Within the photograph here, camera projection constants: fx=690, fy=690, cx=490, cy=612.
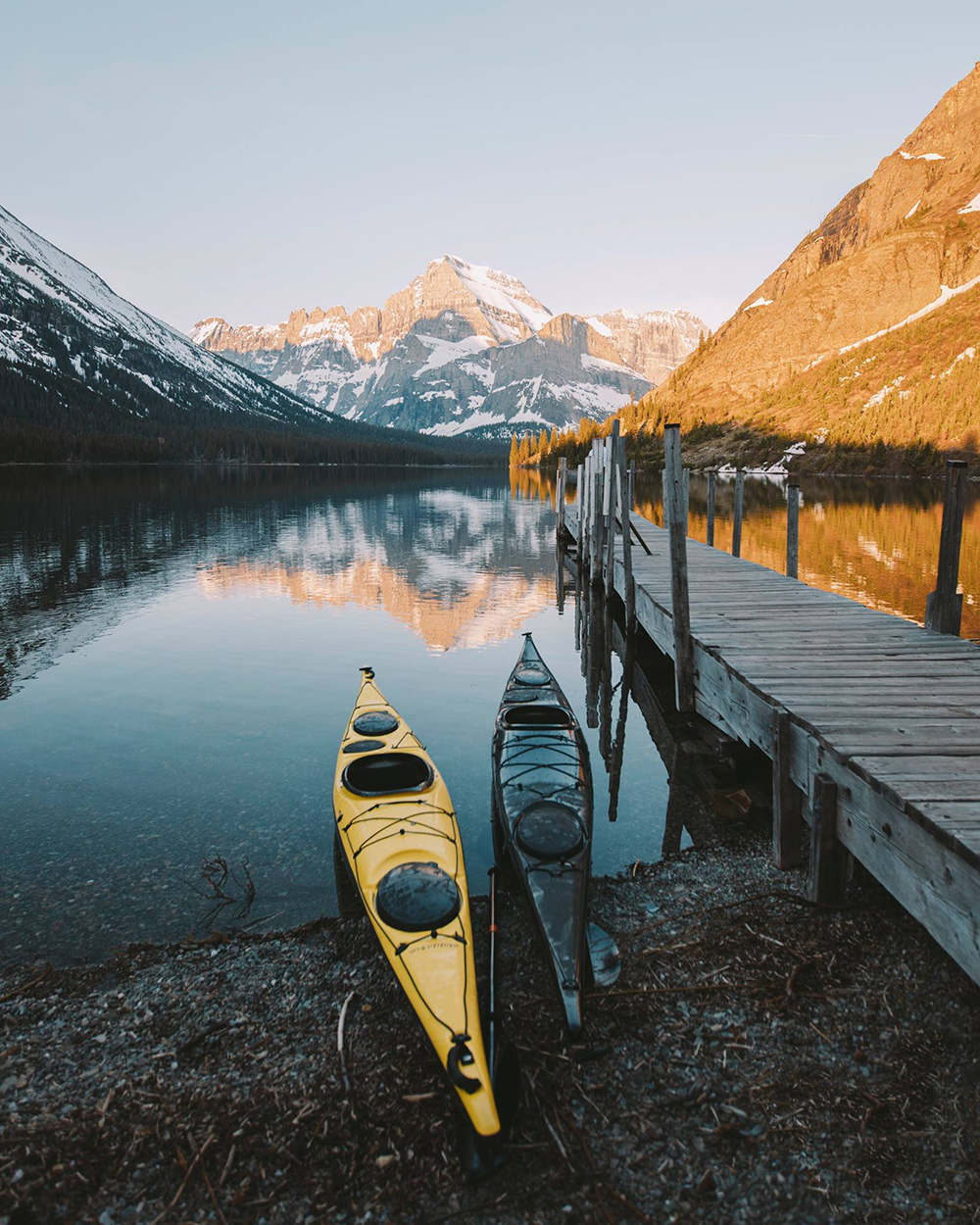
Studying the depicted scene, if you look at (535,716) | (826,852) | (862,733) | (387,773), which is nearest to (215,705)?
(387,773)

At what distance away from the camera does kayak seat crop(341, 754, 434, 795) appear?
27.7 ft

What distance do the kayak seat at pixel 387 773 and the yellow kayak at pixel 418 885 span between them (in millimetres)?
13

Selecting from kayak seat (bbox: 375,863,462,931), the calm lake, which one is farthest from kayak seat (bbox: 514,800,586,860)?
the calm lake

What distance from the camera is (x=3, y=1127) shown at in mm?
4715

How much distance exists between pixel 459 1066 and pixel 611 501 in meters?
16.4

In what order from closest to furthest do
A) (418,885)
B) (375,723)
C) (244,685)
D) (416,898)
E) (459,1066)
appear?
(459,1066)
(416,898)
(418,885)
(375,723)
(244,685)

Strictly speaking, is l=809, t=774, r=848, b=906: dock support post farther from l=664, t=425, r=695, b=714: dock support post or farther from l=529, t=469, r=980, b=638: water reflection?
l=529, t=469, r=980, b=638: water reflection

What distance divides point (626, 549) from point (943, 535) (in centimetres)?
799

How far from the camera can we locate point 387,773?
873 cm

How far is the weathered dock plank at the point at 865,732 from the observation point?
199 inches

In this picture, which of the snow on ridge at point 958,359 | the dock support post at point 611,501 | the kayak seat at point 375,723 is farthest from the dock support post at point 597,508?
the snow on ridge at point 958,359

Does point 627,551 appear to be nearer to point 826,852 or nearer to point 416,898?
point 826,852

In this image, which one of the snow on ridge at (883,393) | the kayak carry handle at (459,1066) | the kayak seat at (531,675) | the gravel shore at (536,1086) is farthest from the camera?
the snow on ridge at (883,393)

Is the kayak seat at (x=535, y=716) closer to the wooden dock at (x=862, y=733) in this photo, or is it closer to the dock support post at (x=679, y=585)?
the dock support post at (x=679, y=585)
